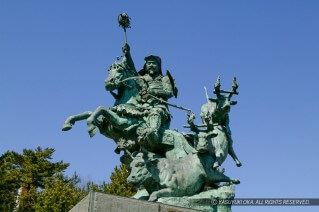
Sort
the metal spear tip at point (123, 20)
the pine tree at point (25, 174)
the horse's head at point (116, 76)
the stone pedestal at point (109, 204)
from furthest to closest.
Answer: the pine tree at point (25, 174), the metal spear tip at point (123, 20), the horse's head at point (116, 76), the stone pedestal at point (109, 204)

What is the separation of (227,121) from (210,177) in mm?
1740

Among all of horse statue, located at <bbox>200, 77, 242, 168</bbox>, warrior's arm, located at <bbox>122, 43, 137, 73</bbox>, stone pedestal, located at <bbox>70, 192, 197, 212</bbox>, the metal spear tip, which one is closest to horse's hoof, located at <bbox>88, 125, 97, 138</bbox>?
warrior's arm, located at <bbox>122, 43, 137, 73</bbox>

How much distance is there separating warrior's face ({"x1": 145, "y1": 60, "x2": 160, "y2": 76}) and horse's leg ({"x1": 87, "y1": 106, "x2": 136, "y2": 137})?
5.46ft

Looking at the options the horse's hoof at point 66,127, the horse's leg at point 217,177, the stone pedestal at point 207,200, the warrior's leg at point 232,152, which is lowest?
the stone pedestal at point 207,200

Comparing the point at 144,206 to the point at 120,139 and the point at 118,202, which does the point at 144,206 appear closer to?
the point at 118,202

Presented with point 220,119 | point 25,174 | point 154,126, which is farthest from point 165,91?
point 25,174

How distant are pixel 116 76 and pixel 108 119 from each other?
1171 mm

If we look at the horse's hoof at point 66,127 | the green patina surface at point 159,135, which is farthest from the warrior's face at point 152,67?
the horse's hoof at point 66,127

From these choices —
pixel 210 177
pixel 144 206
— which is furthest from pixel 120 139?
pixel 144 206

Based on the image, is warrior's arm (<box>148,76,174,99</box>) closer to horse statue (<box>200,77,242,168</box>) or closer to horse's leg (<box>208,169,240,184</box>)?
horse statue (<box>200,77,242,168</box>)

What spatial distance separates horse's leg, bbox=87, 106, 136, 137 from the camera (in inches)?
418

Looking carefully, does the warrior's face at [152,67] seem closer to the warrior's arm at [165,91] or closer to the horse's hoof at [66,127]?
the warrior's arm at [165,91]

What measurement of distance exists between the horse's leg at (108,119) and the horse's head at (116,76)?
79 centimetres

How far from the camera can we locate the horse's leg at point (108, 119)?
34.9 feet
